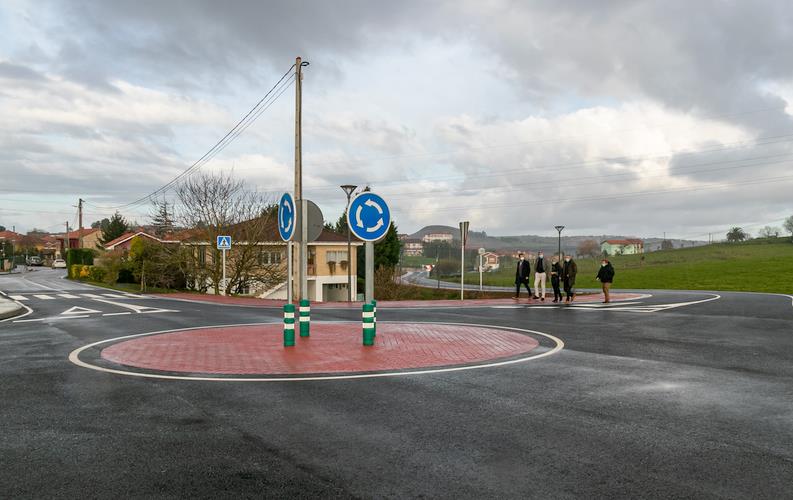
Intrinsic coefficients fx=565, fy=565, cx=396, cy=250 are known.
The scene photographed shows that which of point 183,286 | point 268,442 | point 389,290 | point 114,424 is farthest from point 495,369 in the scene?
point 389,290

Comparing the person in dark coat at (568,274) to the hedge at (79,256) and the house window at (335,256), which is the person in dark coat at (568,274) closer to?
the house window at (335,256)

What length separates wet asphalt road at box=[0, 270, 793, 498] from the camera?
12.1 feet

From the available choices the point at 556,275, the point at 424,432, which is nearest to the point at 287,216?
the point at 424,432

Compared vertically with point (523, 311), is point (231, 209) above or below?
above

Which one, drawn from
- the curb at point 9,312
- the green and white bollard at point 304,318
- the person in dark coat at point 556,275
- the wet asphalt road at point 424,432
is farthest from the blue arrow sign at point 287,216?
the person in dark coat at point 556,275

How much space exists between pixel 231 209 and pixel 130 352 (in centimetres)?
2474

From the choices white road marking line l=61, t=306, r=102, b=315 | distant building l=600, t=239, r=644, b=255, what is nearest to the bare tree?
white road marking line l=61, t=306, r=102, b=315

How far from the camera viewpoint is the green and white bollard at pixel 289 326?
955cm

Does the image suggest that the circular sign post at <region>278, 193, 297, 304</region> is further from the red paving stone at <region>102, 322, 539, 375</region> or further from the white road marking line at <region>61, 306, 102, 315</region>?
the white road marking line at <region>61, 306, 102, 315</region>

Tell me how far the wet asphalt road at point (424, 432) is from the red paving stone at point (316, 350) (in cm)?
85

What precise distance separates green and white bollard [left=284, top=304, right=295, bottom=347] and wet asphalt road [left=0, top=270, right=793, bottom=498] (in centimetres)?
267

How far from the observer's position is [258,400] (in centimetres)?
602

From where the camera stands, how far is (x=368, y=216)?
9.57 m

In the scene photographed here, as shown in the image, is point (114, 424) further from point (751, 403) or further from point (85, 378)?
point (751, 403)
